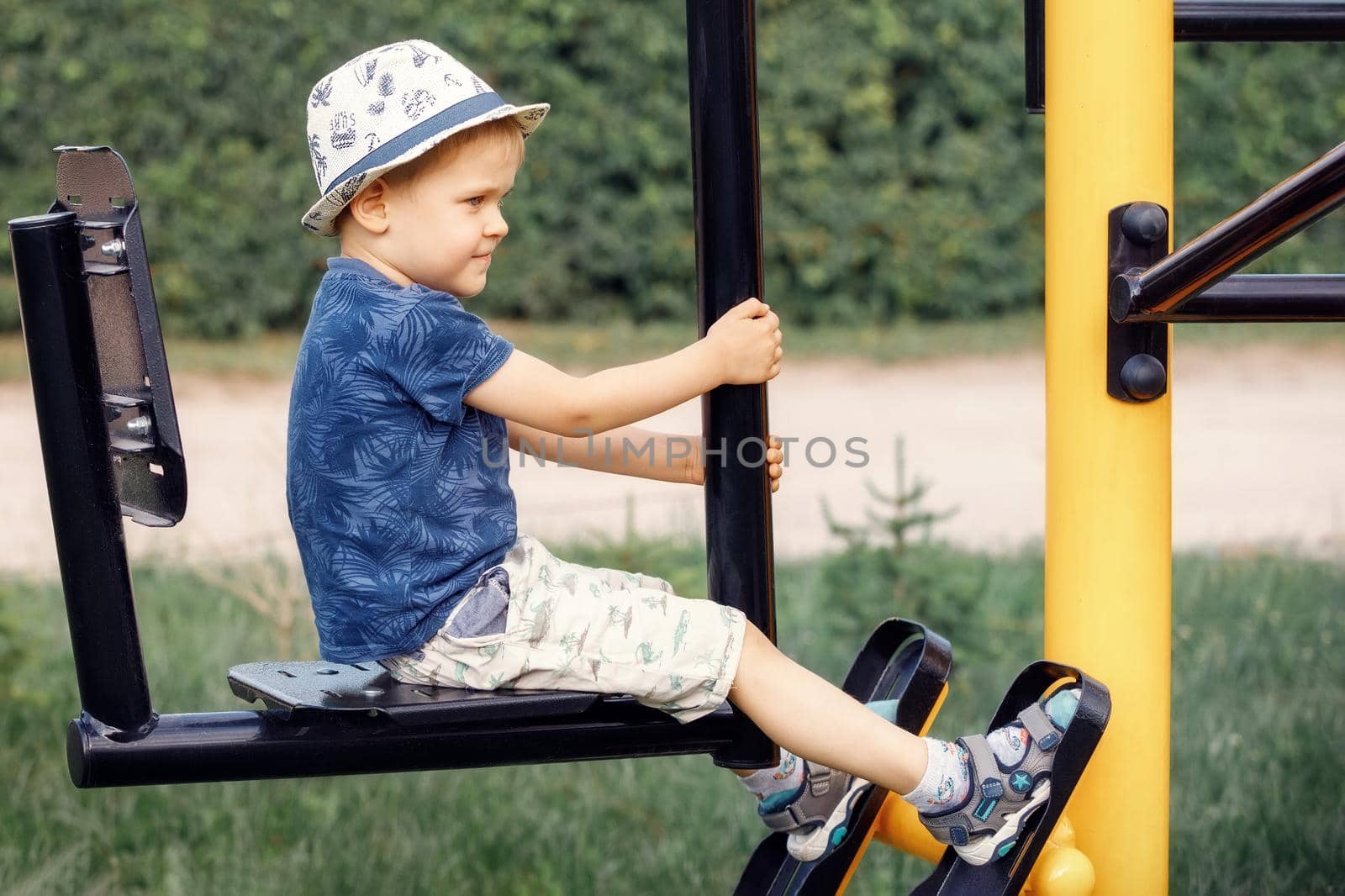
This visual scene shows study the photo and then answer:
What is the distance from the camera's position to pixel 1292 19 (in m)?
1.61

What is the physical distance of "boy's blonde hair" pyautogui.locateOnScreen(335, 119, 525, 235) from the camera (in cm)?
155

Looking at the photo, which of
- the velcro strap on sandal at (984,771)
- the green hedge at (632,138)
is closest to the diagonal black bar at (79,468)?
the velcro strap on sandal at (984,771)

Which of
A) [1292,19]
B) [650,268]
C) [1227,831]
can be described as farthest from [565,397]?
[650,268]

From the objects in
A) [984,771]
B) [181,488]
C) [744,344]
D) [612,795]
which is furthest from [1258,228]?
[612,795]

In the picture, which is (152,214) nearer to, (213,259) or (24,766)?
(213,259)

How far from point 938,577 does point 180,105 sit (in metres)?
4.86

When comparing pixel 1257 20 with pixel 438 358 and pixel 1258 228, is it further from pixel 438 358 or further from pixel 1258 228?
pixel 438 358

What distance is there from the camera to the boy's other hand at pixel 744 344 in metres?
1.43

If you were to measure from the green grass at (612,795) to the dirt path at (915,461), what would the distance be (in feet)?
3.16

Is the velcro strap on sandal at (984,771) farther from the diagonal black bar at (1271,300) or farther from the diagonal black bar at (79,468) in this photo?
the diagonal black bar at (79,468)

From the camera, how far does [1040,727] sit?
1629mm

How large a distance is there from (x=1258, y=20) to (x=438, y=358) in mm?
970

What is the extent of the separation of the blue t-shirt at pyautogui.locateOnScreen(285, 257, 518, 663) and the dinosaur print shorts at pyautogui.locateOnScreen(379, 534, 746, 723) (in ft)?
0.10

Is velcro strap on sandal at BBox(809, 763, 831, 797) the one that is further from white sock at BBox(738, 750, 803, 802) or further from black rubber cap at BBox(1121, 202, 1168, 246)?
black rubber cap at BBox(1121, 202, 1168, 246)
